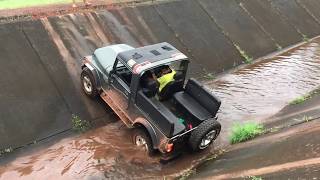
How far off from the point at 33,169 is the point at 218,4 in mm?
10447

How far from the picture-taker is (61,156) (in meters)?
9.62

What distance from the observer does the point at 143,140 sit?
9609 millimetres

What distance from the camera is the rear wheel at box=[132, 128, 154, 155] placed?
9424mm

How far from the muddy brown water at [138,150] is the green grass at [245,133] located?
286 mm

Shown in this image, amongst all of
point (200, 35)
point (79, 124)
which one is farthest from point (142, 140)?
point (200, 35)

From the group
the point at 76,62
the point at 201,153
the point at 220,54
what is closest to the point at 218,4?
the point at 220,54

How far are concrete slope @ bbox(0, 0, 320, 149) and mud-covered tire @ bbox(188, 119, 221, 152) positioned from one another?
114 inches

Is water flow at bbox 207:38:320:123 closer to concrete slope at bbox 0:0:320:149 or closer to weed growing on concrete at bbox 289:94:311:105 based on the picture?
weed growing on concrete at bbox 289:94:311:105

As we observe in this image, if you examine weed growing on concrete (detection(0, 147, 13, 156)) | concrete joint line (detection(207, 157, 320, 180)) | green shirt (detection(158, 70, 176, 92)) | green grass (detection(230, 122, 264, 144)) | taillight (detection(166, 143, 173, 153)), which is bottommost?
concrete joint line (detection(207, 157, 320, 180))

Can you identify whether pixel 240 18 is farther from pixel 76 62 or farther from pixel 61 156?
pixel 61 156

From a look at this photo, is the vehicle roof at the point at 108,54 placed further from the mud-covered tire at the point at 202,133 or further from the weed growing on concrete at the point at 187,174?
the weed growing on concrete at the point at 187,174

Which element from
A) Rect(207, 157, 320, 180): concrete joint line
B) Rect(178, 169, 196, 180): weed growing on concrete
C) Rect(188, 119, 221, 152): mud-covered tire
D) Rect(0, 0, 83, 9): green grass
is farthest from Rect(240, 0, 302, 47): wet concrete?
Rect(178, 169, 196, 180): weed growing on concrete

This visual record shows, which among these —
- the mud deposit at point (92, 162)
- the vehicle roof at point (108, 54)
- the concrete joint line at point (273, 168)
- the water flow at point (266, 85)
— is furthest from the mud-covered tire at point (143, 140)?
the water flow at point (266, 85)

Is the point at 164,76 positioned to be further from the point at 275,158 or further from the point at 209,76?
the point at 209,76
